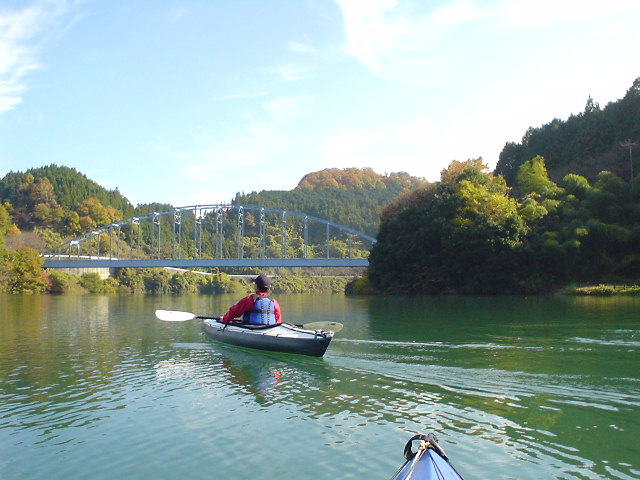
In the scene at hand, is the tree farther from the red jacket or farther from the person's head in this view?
the person's head

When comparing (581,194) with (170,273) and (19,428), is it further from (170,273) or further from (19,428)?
(170,273)

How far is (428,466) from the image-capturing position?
14.4 feet

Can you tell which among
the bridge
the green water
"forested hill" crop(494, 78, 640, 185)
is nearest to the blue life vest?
the green water

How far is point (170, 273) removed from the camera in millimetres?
81500

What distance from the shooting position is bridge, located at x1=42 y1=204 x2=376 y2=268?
73.9 m

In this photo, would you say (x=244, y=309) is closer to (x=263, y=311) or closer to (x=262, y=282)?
(x=263, y=311)

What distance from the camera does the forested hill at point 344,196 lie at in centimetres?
11081

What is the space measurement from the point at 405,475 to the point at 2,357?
12.1 meters

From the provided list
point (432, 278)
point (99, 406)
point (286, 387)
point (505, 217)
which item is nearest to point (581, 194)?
point (505, 217)

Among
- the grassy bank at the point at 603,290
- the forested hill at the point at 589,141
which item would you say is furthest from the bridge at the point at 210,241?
the grassy bank at the point at 603,290

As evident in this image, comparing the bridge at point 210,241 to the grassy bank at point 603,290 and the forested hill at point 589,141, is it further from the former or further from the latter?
the grassy bank at point 603,290

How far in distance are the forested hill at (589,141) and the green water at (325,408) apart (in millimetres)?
35699

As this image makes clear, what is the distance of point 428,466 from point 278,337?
28.0ft

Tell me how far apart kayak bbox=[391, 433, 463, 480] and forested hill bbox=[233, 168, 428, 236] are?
89021mm
